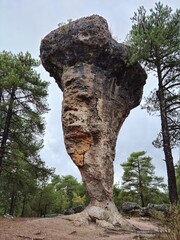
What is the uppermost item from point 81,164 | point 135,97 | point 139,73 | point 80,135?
point 139,73

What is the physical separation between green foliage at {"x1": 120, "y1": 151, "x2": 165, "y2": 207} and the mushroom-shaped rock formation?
15.8m

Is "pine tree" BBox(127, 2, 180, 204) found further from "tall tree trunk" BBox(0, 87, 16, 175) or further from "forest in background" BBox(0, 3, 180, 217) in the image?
"tall tree trunk" BBox(0, 87, 16, 175)

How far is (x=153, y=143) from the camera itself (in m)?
15.2

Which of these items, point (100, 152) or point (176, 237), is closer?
point (176, 237)

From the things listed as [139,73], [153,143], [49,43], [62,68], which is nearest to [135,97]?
[139,73]

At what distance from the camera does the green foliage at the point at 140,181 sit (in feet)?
94.1

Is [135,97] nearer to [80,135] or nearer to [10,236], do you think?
[80,135]

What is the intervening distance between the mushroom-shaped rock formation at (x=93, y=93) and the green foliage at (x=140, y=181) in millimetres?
15796

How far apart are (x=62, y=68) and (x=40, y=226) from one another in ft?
27.2

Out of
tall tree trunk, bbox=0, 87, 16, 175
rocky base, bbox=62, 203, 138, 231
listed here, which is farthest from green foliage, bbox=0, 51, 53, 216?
rocky base, bbox=62, 203, 138, 231

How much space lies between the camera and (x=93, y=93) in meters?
13.1

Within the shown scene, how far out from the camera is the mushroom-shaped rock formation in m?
12.3

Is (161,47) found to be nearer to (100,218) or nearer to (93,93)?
(93,93)

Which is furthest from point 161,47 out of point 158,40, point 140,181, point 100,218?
point 140,181
